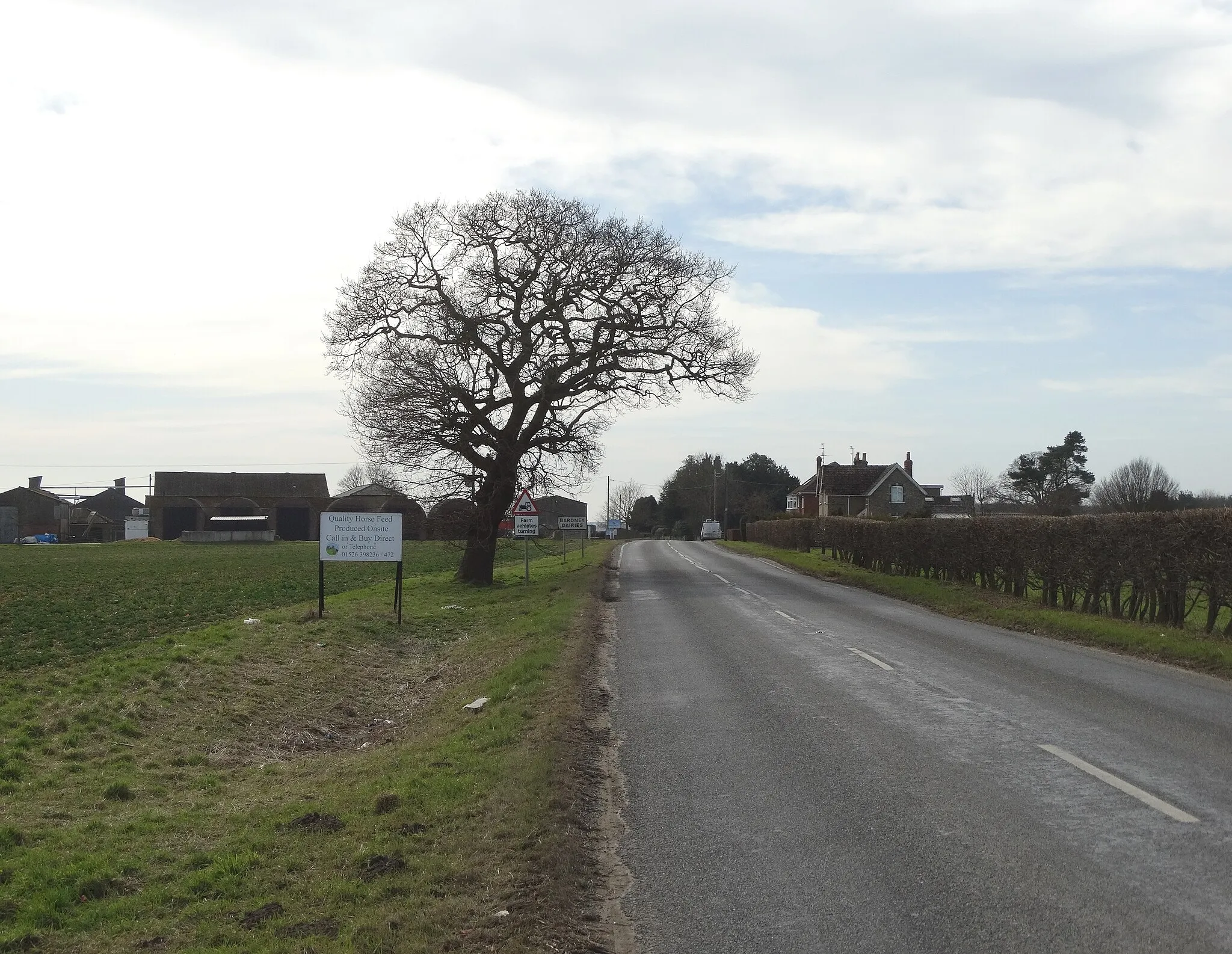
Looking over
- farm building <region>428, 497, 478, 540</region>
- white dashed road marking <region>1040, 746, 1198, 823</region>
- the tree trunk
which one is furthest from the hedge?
farm building <region>428, 497, 478, 540</region>

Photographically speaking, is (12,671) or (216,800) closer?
(216,800)

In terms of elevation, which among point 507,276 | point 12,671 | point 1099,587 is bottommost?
point 12,671

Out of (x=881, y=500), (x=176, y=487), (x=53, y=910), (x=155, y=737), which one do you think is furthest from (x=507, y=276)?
(x=176, y=487)

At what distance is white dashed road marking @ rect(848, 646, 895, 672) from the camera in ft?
45.9

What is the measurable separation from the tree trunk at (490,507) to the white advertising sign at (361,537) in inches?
425

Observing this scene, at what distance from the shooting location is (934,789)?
771cm

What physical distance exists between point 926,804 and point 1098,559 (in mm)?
13987

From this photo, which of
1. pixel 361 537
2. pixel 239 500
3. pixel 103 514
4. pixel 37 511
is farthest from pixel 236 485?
pixel 361 537

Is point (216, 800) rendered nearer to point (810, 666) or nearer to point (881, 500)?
point (810, 666)

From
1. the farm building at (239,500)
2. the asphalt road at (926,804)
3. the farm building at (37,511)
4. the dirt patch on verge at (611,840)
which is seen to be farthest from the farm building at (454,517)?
the farm building at (37,511)

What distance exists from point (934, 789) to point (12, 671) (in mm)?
13662

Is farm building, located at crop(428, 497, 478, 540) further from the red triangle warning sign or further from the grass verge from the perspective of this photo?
the grass verge

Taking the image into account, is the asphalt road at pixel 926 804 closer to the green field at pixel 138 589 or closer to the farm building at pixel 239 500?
the green field at pixel 138 589

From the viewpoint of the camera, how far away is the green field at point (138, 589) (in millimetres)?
20094
